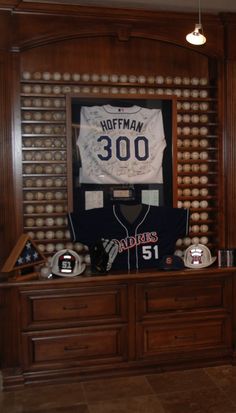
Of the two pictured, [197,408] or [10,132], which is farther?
[10,132]

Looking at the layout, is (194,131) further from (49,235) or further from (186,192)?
(49,235)

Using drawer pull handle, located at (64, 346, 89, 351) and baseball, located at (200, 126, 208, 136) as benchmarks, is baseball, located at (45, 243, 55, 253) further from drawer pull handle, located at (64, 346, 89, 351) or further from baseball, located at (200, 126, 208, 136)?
baseball, located at (200, 126, 208, 136)

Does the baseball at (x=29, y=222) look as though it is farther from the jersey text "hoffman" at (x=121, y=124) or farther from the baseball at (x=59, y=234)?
the jersey text "hoffman" at (x=121, y=124)

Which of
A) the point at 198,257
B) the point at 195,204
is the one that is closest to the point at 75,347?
the point at 198,257

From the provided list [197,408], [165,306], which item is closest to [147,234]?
[165,306]

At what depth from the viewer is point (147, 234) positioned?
383cm

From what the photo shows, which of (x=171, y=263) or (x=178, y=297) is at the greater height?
(x=171, y=263)

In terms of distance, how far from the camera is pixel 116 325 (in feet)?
11.7

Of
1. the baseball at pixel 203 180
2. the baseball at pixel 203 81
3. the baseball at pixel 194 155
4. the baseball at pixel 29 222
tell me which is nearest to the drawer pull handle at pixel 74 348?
the baseball at pixel 29 222

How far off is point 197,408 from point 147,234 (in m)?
1.37

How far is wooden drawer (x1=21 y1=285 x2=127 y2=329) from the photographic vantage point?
3418mm

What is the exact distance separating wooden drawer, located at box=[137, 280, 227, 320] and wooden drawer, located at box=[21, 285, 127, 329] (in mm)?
160

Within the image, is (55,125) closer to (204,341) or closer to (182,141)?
(182,141)
